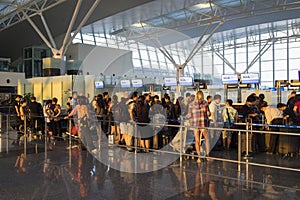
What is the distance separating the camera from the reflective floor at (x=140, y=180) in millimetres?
5535

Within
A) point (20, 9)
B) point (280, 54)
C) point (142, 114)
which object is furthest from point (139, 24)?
point (142, 114)

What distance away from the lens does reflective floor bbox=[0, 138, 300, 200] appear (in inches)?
218

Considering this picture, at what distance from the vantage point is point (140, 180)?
6.46 meters

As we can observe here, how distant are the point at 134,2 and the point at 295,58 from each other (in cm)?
2471

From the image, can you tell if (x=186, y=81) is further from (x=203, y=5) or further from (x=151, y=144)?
(x=151, y=144)

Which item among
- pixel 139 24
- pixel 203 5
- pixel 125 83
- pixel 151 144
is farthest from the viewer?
pixel 139 24

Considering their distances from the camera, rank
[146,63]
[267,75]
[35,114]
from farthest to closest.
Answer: [146,63], [267,75], [35,114]

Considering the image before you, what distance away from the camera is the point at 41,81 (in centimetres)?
2483

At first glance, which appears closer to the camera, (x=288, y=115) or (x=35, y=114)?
(x=288, y=115)

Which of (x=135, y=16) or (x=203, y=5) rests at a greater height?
(x=203, y=5)

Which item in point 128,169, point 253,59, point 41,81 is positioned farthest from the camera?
point 253,59

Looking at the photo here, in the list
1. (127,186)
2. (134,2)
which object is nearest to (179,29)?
(134,2)

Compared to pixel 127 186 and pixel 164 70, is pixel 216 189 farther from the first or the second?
pixel 164 70

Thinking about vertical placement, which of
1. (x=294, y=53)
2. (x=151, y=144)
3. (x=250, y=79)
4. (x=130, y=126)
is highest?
(x=294, y=53)
